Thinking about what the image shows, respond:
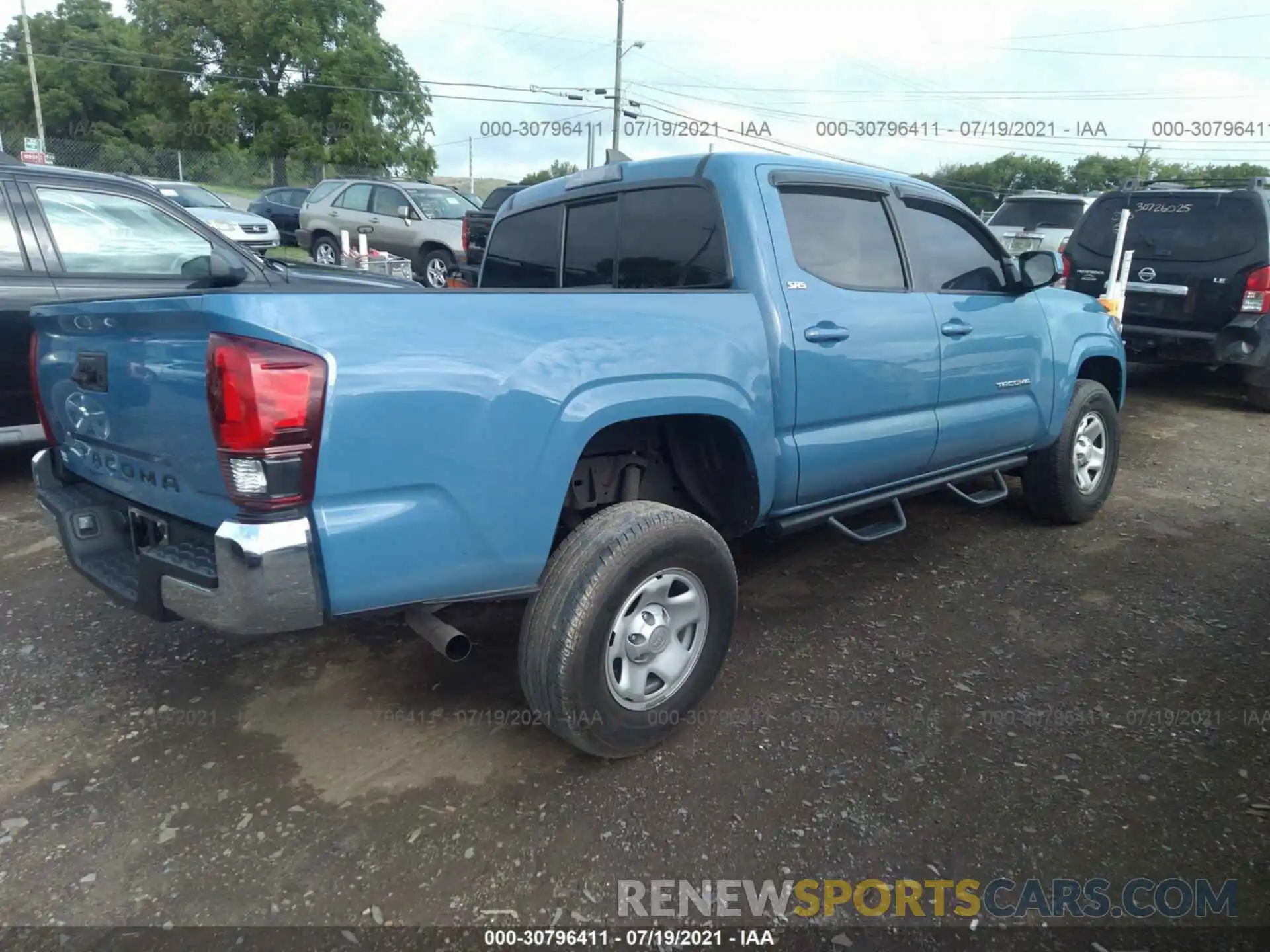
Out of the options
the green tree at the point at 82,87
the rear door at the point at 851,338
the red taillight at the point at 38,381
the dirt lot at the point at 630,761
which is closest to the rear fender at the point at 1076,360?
the dirt lot at the point at 630,761

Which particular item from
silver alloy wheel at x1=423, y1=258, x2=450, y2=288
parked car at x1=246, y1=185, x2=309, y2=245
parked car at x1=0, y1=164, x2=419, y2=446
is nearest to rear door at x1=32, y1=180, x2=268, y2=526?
parked car at x1=0, y1=164, x2=419, y2=446

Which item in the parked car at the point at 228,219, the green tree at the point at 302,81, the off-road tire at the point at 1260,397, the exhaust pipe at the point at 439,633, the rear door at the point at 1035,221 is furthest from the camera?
the green tree at the point at 302,81

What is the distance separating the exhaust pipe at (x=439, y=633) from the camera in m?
2.41

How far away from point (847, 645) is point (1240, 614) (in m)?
1.88

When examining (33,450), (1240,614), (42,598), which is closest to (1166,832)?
(1240,614)

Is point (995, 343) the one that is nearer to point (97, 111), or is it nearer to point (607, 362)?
point (607, 362)

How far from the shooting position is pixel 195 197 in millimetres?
17094

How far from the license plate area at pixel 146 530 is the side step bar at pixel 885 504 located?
2048 millimetres

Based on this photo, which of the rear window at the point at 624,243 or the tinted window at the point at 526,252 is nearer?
the rear window at the point at 624,243

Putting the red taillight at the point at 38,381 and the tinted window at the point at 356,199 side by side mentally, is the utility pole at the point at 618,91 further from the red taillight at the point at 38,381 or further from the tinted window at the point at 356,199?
the red taillight at the point at 38,381

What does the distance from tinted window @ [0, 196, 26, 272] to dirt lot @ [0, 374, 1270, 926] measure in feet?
5.39
